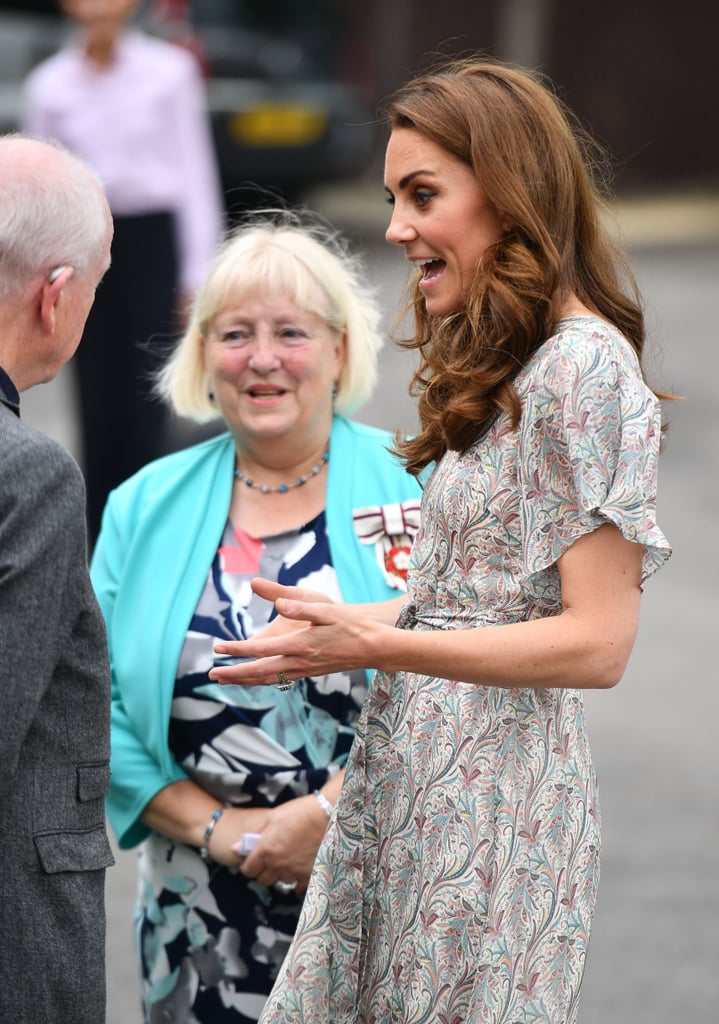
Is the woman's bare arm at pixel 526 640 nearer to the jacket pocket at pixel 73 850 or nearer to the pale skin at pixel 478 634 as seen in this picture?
the pale skin at pixel 478 634

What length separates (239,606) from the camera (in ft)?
9.02

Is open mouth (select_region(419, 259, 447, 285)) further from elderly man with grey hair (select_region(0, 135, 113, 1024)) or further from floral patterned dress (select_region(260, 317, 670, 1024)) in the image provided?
elderly man with grey hair (select_region(0, 135, 113, 1024))

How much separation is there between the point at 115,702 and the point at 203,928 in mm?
468

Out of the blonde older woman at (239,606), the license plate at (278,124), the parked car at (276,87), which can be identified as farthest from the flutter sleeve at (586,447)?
the license plate at (278,124)

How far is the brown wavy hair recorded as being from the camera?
204cm

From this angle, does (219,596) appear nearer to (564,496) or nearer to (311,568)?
(311,568)

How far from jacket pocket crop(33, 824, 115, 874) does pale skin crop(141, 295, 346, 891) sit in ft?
2.19

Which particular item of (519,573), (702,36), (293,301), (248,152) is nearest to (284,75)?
(248,152)

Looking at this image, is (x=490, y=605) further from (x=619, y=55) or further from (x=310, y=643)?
(x=619, y=55)

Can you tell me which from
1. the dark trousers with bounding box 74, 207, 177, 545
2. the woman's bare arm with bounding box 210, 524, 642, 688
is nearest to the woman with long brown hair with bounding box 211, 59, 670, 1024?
the woman's bare arm with bounding box 210, 524, 642, 688

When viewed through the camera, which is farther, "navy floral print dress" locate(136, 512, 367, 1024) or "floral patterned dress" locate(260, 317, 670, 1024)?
"navy floral print dress" locate(136, 512, 367, 1024)

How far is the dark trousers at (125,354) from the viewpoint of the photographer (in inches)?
232

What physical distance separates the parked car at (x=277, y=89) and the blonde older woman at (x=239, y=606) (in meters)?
8.19

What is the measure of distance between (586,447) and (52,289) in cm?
75
